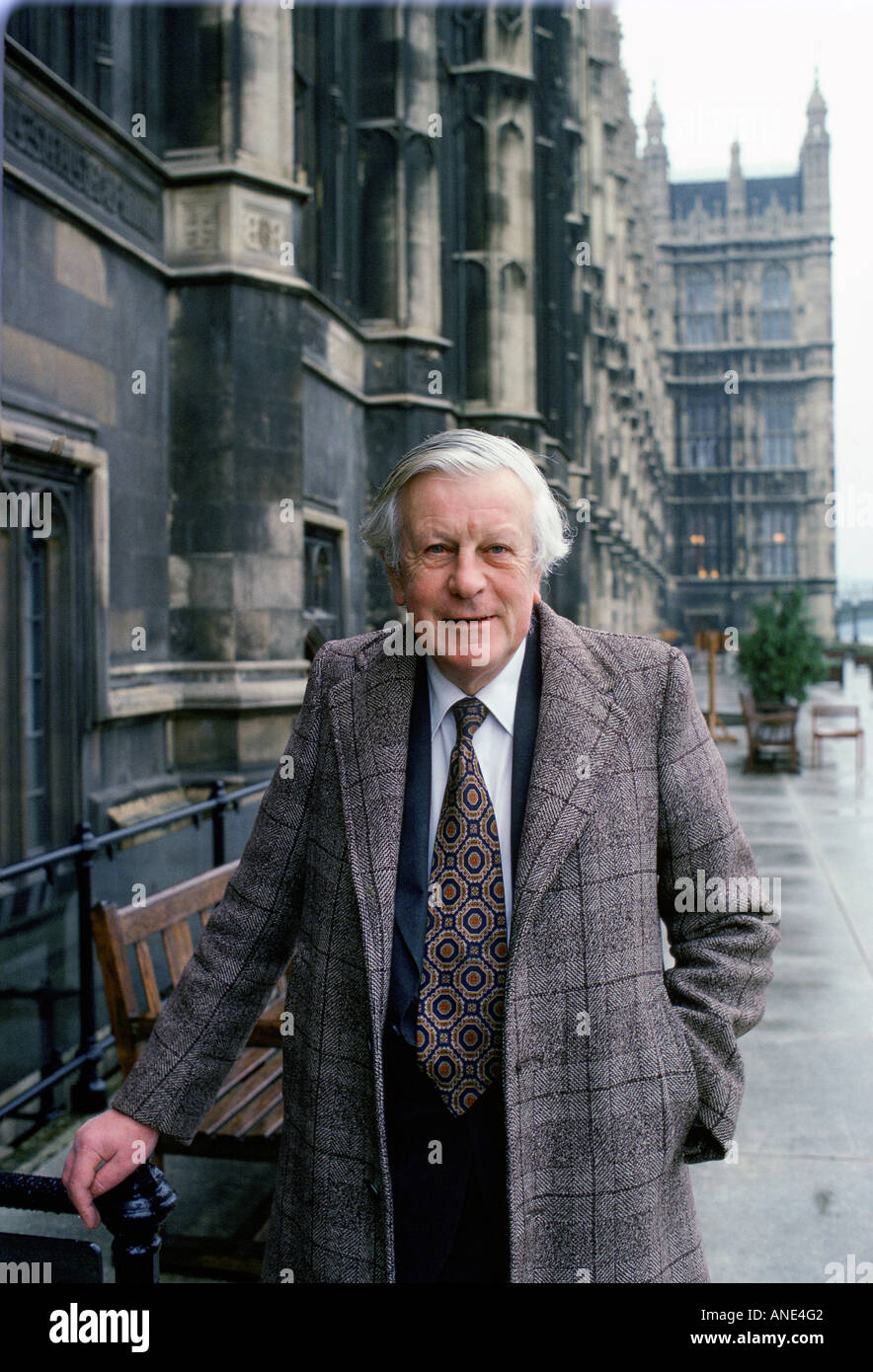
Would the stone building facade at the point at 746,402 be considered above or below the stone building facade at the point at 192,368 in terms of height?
above

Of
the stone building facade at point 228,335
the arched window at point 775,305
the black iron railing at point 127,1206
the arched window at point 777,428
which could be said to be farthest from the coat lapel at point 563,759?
the arched window at point 775,305


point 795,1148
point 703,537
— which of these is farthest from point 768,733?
point 703,537

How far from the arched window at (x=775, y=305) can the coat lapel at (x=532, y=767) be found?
239 ft

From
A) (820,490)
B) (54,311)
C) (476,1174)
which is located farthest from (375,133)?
(820,490)

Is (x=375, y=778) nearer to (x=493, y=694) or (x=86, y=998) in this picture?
(x=493, y=694)

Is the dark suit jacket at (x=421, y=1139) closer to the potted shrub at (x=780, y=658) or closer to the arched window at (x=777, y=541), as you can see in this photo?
the potted shrub at (x=780, y=658)

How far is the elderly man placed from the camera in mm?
1769

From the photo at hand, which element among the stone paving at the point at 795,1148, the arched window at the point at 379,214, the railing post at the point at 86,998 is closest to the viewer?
the stone paving at the point at 795,1148

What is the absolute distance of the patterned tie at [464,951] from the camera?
176 cm

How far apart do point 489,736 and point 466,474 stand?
0.43 meters

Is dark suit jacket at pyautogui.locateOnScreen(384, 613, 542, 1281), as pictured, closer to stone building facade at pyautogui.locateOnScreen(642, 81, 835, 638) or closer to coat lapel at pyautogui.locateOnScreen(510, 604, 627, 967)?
coat lapel at pyautogui.locateOnScreen(510, 604, 627, 967)

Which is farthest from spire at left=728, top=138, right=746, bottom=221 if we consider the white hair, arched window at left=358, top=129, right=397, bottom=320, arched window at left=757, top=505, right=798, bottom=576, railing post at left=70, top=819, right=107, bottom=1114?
the white hair

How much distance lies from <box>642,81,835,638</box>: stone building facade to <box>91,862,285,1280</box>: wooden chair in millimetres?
66169

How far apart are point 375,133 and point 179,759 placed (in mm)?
8110
